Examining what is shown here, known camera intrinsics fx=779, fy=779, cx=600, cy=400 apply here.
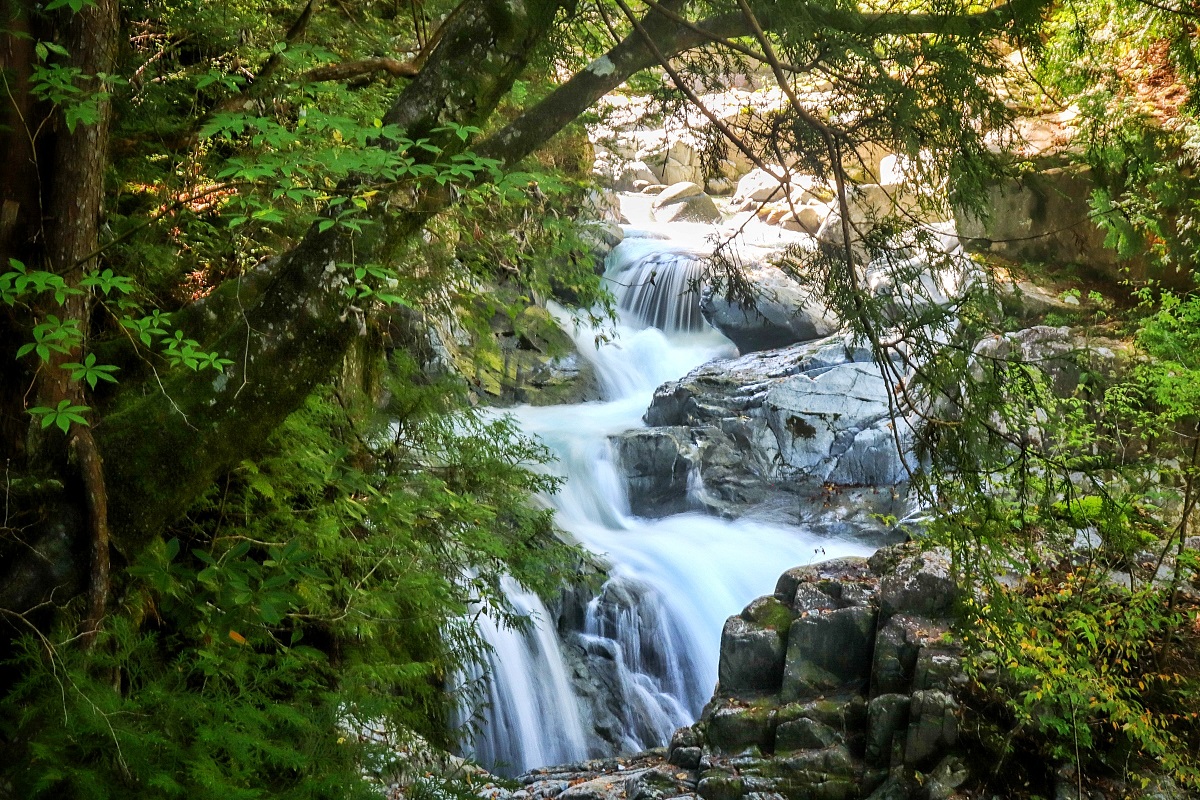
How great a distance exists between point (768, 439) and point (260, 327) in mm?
9776

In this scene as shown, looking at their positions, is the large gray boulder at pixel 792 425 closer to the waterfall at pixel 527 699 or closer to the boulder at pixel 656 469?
the boulder at pixel 656 469

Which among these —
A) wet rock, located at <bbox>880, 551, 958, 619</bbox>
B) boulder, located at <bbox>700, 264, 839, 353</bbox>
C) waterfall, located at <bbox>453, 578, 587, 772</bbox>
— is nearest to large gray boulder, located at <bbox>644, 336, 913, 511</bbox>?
boulder, located at <bbox>700, 264, 839, 353</bbox>

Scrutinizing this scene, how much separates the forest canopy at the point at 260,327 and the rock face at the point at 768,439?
674 centimetres

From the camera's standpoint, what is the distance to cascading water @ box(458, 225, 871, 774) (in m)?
7.07

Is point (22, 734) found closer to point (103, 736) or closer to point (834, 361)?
point (103, 736)

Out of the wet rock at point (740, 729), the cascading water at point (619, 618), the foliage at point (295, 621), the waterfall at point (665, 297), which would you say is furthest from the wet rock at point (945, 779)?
the waterfall at point (665, 297)

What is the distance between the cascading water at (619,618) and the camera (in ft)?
23.2

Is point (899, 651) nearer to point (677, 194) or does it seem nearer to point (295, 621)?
point (295, 621)

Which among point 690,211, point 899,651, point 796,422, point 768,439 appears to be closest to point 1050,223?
point 796,422

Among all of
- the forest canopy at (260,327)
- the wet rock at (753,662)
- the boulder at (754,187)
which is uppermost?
the boulder at (754,187)

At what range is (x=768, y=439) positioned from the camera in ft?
38.2

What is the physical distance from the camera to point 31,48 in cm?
254

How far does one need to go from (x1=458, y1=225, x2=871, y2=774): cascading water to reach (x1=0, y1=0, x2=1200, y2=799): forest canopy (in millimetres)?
1194

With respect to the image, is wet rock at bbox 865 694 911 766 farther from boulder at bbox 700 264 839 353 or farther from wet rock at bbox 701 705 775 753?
boulder at bbox 700 264 839 353
